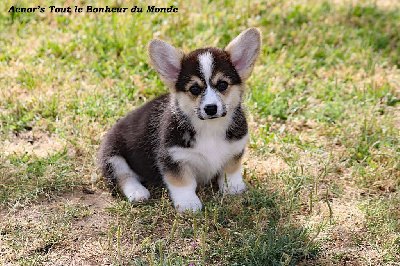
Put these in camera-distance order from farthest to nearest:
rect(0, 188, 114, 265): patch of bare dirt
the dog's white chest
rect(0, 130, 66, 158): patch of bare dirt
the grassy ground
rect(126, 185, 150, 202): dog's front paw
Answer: rect(0, 130, 66, 158): patch of bare dirt < rect(126, 185, 150, 202): dog's front paw < the dog's white chest < the grassy ground < rect(0, 188, 114, 265): patch of bare dirt

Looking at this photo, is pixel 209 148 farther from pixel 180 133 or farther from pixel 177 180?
pixel 177 180

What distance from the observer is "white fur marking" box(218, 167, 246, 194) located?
4.25 meters

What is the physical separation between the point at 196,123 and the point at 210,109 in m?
0.30

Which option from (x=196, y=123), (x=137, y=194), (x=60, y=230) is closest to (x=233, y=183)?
(x=196, y=123)

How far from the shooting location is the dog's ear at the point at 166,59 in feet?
13.1

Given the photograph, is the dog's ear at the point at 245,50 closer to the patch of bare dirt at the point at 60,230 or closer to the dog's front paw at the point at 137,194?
the dog's front paw at the point at 137,194

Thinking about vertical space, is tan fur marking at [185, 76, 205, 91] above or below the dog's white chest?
above

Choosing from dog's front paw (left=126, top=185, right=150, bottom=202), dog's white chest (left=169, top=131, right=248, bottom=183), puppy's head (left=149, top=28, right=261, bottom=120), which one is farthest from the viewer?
dog's front paw (left=126, top=185, right=150, bottom=202)

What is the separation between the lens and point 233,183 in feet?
14.1

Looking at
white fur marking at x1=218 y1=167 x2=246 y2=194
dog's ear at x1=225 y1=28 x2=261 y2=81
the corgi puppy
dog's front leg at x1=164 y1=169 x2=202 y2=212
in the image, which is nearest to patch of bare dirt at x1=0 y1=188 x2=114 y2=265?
the corgi puppy

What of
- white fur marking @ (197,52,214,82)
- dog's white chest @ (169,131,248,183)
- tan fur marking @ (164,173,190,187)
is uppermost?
white fur marking @ (197,52,214,82)

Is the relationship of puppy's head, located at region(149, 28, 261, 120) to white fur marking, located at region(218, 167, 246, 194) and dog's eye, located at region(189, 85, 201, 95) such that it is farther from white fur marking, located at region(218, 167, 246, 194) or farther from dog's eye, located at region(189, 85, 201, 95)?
white fur marking, located at region(218, 167, 246, 194)

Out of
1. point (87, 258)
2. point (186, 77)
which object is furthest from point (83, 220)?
point (186, 77)

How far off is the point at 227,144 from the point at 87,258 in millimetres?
1389
